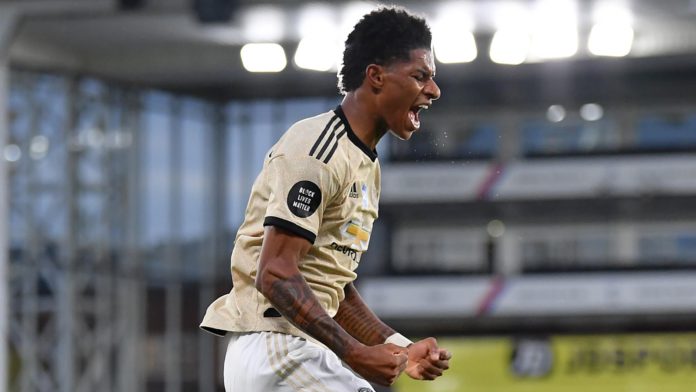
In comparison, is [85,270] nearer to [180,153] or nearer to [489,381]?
[180,153]

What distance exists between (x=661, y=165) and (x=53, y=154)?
13.1m

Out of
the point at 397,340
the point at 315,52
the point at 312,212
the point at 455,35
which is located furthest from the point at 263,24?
the point at 312,212

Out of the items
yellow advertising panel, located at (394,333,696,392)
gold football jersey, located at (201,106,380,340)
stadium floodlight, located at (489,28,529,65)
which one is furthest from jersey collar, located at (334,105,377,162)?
yellow advertising panel, located at (394,333,696,392)

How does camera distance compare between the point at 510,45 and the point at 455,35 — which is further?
the point at 510,45

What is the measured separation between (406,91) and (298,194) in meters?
0.54

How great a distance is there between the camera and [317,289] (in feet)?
13.9

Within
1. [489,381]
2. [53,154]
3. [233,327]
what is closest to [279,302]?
[233,327]

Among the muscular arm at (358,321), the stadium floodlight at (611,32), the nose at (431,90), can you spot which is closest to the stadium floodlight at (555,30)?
the stadium floodlight at (611,32)

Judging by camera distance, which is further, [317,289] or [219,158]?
[219,158]

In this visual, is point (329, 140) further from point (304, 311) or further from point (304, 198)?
point (304, 311)

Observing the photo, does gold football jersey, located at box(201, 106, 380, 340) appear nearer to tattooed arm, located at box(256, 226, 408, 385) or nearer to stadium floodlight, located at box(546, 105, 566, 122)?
tattooed arm, located at box(256, 226, 408, 385)

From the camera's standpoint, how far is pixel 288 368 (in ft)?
13.5

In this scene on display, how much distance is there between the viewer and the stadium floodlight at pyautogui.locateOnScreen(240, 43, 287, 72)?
24.1 metres

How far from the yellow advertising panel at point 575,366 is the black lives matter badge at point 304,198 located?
80.2 feet
